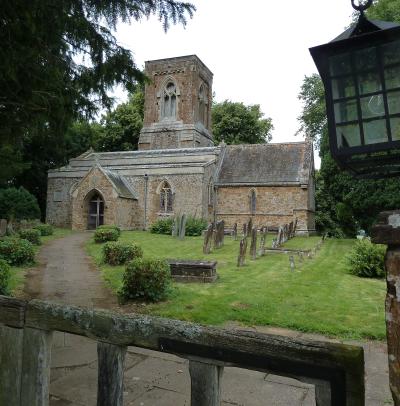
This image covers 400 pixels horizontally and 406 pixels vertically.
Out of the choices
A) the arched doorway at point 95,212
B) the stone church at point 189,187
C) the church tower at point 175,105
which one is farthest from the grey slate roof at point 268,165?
the arched doorway at point 95,212

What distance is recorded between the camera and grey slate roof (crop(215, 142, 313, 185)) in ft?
90.2

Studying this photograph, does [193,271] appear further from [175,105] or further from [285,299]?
[175,105]

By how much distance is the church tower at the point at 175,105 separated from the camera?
36.0 m

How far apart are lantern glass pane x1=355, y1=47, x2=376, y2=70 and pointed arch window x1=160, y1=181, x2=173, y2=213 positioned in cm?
2588

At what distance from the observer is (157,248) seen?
669 inches

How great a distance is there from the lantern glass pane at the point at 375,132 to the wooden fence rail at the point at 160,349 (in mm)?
1239

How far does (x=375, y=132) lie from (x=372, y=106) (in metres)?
0.18

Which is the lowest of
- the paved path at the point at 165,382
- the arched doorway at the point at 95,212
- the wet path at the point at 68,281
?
the paved path at the point at 165,382

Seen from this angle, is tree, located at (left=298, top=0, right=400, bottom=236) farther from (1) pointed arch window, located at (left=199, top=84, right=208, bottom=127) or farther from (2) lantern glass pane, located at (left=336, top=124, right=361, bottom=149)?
(1) pointed arch window, located at (left=199, top=84, right=208, bottom=127)

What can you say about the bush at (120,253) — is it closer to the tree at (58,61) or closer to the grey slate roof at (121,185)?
the tree at (58,61)

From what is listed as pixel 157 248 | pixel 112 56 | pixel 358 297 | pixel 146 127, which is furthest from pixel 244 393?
pixel 146 127

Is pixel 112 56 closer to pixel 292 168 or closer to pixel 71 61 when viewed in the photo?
pixel 71 61

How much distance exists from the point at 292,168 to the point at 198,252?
48.1ft

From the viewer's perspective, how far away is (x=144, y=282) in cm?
769
